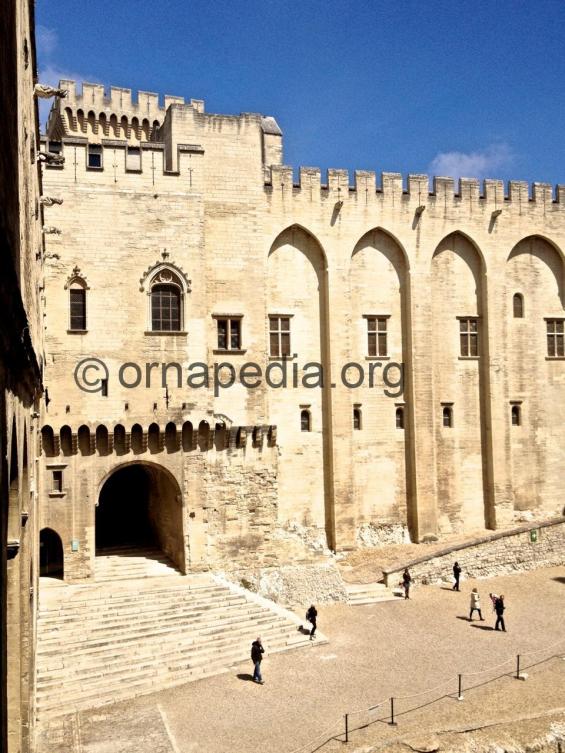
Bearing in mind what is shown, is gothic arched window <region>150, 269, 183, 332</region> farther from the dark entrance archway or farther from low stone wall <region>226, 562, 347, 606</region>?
low stone wall <region>226, 562, 347, 606</region>

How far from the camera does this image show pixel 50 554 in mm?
24344

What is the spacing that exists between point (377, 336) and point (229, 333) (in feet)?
25.5

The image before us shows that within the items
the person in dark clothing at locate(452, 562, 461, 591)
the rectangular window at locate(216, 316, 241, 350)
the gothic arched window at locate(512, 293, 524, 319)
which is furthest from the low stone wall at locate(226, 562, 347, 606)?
the gothic arched window at locate(512, 293, 524, 319)

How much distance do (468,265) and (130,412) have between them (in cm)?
1733

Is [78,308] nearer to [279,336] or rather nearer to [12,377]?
[279,336]

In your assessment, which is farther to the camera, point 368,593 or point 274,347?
point 274,347

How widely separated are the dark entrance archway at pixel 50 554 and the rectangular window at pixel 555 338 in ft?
76.9

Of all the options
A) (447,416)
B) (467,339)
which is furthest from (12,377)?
(467,339)

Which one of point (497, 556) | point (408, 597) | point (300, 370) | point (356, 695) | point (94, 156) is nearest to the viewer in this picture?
point (356, 695)

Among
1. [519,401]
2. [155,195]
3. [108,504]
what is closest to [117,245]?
[155,195]

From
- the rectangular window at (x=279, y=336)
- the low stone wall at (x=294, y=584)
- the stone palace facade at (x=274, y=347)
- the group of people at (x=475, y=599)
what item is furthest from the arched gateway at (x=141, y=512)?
the group of people at (x=475, y=599)

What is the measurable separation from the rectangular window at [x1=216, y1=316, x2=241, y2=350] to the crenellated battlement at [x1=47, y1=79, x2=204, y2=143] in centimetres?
1504

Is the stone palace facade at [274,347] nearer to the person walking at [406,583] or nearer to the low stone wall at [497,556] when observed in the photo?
the low stone wall at [497,556]

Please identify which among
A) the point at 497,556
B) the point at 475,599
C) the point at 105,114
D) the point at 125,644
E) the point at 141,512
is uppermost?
the point at 105,114
